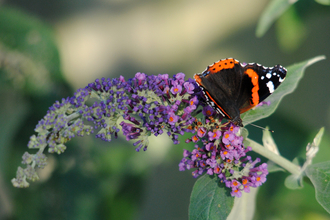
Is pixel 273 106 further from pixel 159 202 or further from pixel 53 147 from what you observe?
pixel 159 202

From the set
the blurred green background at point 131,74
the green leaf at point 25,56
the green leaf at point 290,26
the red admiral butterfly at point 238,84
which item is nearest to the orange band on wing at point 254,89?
the red admiral butterfly at point 238,84

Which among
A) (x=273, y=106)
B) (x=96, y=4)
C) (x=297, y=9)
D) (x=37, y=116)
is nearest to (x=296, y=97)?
(x=297, y=9)

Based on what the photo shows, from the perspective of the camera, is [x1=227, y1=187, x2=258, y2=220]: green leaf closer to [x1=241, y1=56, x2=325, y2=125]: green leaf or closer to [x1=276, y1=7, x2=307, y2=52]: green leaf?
[x1=241, y1=56, x2=325, y2=125]: green leaf

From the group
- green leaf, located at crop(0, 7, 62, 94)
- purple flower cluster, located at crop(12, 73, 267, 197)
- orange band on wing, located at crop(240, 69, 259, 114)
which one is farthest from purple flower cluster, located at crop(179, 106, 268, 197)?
green leaf, located at crop(0, 7, 62, 94)

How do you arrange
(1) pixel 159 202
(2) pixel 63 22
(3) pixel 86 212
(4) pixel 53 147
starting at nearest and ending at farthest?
(4) pixel 53 147
(3) pixel 86 212
(1) pixel 159 202
(2) pixel 63 22

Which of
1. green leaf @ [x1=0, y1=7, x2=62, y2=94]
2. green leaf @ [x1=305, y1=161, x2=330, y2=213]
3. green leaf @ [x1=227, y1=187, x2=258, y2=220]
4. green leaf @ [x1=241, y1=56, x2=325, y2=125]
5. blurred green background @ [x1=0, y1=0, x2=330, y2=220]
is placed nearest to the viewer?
green leaf @ [x1=305, y1=161, x2=330, y2=213]

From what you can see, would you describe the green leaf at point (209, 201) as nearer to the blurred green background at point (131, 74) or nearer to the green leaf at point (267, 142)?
the green leaf at point (267, 142)

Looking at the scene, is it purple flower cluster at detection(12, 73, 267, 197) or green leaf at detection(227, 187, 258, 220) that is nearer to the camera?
purple flower cluster at detection(12, 73, 267, 197)
